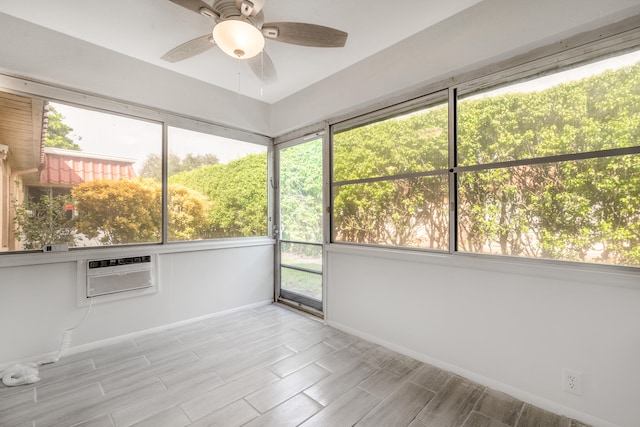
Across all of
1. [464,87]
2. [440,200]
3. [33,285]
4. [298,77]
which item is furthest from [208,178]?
[464,87]

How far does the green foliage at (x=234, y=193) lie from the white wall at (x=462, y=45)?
1.28m

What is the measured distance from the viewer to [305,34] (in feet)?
5.77

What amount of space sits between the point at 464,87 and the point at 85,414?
3.50m

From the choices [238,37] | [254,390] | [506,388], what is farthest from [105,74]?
[506,388]

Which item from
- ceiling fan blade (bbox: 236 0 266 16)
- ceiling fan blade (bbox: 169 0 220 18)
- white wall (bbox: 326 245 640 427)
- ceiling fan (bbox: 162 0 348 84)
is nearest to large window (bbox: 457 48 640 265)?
white wall (bbox: 326 245 640 427)

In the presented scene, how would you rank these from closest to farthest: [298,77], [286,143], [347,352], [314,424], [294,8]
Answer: [314,424] < [294,8] < [347,352] < [298,77] < [286,143]

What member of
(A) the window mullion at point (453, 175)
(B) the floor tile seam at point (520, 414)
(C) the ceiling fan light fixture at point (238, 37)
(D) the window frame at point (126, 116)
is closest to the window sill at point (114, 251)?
(D) the window frame at point (126, 116)

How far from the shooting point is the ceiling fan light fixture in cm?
153

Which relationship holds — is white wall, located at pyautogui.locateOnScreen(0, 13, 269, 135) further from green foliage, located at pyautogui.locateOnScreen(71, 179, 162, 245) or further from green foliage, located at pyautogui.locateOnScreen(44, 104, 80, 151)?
green foliage, located at pyautogui.locateOnScreen(71, 179, 162, 245)

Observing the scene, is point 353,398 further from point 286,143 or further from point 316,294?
point 286,143

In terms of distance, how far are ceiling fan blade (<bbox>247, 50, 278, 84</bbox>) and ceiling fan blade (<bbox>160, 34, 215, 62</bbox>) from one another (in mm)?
284

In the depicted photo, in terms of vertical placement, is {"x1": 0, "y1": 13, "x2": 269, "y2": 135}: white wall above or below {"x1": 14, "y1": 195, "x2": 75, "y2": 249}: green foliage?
above

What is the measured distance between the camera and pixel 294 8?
2.02 meters

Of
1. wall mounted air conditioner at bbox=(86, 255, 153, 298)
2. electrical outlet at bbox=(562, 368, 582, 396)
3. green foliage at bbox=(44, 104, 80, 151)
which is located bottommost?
electrical outlet at bbox=(562, 368, 582, 396)
